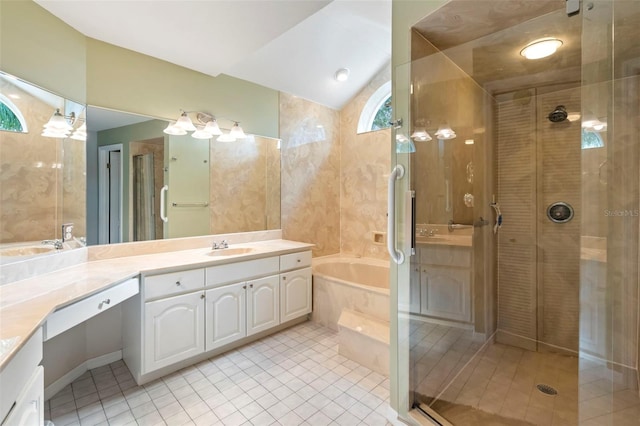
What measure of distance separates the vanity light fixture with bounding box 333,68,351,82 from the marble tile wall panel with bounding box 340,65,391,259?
17.0 inches

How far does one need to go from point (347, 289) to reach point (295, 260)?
1.93 ft

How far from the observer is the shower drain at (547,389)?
72.2 inches

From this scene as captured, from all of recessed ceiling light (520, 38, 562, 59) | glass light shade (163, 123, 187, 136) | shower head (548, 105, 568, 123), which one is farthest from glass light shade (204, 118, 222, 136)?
shower head (548, 105, 568, 123)

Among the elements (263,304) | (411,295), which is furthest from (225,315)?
(411,295)

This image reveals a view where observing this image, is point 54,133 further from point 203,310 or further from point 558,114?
point 558,114

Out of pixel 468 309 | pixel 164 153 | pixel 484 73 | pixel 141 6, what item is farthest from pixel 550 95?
pixel 164 153

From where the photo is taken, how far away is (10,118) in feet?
5.01

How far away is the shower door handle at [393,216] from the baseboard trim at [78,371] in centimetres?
229

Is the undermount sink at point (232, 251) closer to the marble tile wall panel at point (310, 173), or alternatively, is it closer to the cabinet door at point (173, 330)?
the cabinet door at point (173, 330)

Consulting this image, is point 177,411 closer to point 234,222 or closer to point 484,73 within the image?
point 234,222

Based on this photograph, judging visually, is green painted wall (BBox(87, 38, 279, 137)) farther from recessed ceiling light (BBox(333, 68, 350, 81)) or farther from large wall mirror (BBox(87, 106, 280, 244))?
recessed ceiling light (BBox(333, 68, 350, 81))

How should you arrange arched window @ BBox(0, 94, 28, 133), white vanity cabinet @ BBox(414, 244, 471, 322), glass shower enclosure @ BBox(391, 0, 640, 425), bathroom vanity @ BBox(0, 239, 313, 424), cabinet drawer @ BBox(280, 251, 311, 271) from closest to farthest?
1. bathroom vanity @ BBox(0, 239, 313, 424)
2. glass shower enclosure @ BBox(391, 0, 640, 425)
3. arched window @ BBox(0, 94, 28, 133)
4. white vanity cabinet @ BBox(414, 244, 471, 322)
5. cabinet drawer @ BBox(280, 251, 311, 271)

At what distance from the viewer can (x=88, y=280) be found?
5.32ft

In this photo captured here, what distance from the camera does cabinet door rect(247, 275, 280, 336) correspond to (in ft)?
8.03
